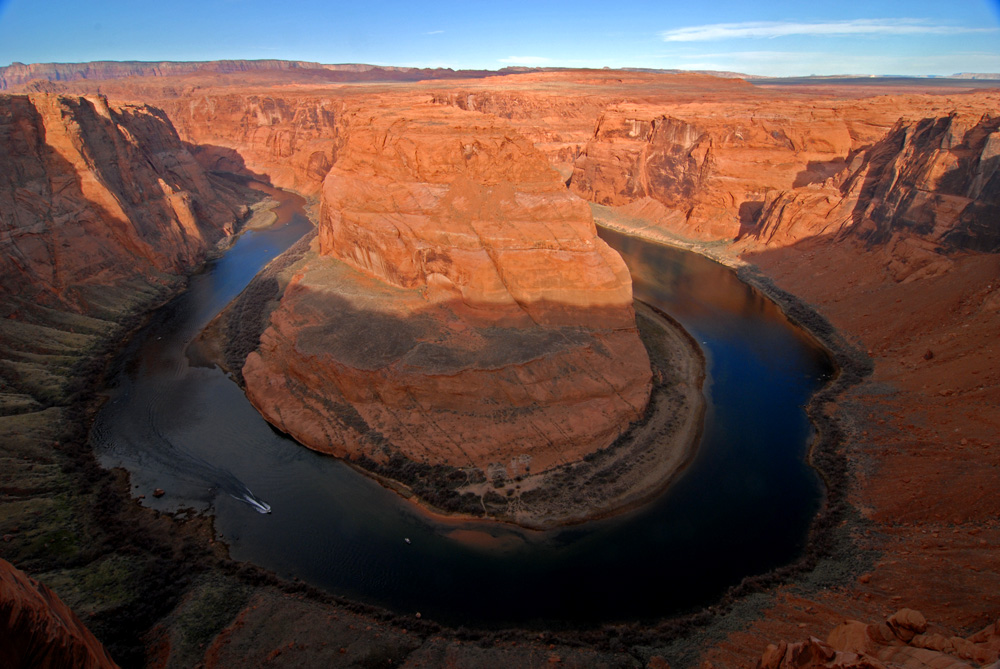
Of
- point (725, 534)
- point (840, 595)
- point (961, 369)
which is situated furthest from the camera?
point (961, 369)

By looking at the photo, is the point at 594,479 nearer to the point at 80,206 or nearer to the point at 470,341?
the point at 470,341

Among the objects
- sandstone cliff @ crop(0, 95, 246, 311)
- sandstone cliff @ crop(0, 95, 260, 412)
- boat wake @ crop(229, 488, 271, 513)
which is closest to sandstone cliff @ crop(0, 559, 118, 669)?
boat wake @ crop(229, 488, 271, 513)

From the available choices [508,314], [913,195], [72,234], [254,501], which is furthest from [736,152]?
[72,234]

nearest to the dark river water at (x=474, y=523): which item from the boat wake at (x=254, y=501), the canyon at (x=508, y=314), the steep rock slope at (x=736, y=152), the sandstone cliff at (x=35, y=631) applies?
the boat wake at (x=254, y=501)

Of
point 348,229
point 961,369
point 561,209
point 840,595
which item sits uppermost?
point 561,209

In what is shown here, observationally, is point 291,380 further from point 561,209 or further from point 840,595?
point 840,595

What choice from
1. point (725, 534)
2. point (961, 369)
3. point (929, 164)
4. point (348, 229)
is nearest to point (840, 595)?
point (725, 534)

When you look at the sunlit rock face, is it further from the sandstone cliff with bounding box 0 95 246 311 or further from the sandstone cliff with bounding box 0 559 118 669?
the sandstone cliff with bounding box 0 95 246 311

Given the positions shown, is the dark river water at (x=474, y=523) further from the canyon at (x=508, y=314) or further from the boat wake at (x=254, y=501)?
the canyon at (x=508, y=314)
